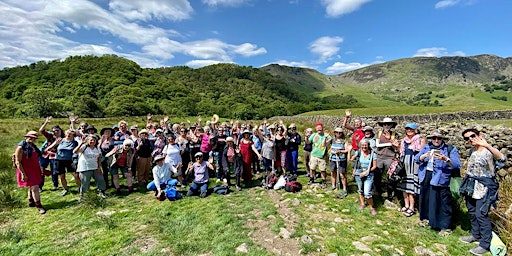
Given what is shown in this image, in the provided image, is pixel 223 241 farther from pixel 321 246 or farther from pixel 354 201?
pixel 354 201

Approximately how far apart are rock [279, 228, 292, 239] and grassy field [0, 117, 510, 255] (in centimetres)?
2

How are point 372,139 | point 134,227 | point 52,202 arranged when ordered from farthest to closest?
point 52,202 < point 372,139 < point 134,227

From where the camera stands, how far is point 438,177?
20.2 ft

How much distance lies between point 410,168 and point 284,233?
3852mm

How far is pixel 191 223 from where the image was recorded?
A: 21.6 ft

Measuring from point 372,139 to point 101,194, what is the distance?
8591 mm

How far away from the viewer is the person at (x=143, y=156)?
9.74 metres

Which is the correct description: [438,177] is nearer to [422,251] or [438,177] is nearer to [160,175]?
[422,251]

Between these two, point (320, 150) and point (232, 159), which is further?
point (232, 159)

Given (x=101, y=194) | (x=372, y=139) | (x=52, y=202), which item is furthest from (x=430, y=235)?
(x=52, y=202)

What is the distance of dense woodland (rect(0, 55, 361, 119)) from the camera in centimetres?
7619

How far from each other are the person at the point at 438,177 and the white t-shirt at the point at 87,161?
9.15m

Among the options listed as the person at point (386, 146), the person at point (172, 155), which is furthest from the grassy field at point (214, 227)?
the person at point (172, 155)

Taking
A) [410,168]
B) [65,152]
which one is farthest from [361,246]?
[65,152]
